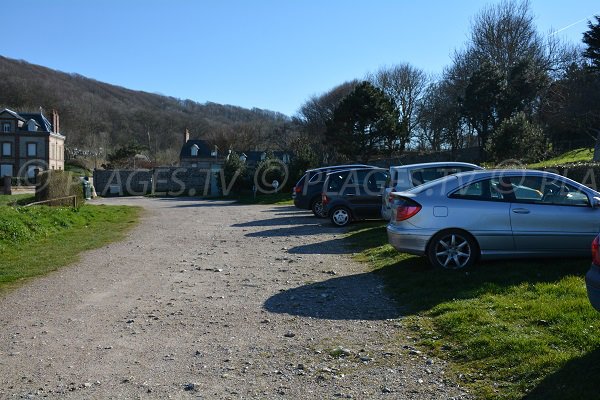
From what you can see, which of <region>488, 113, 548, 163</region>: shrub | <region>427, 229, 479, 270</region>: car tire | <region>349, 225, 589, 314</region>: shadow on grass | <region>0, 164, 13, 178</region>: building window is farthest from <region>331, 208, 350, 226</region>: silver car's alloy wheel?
<region>0, 164, 13, 178</region>: building window

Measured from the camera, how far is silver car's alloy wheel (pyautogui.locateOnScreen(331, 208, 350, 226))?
56.7ft

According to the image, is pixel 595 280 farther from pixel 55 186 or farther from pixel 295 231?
pixel 55 186

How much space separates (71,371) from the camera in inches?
199

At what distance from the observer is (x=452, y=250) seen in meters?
8.79

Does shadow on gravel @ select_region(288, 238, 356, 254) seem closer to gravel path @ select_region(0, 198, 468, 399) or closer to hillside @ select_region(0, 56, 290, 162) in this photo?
gravel path @ select_region(0, 198, 468, 399)

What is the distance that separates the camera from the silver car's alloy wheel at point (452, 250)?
8.73m

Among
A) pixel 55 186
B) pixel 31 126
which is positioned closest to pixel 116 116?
pixel 31 126

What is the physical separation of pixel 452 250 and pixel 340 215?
8.60 metres

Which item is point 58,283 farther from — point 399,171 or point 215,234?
point 399,171

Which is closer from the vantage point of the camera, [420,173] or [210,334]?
[210,334]

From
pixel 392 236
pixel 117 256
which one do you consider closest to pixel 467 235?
pixel 392 236

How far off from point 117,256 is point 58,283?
2.94 meters

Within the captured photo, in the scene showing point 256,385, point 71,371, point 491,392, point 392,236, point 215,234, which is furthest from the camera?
point 215,234

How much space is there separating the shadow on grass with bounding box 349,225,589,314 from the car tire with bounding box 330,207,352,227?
757cm
